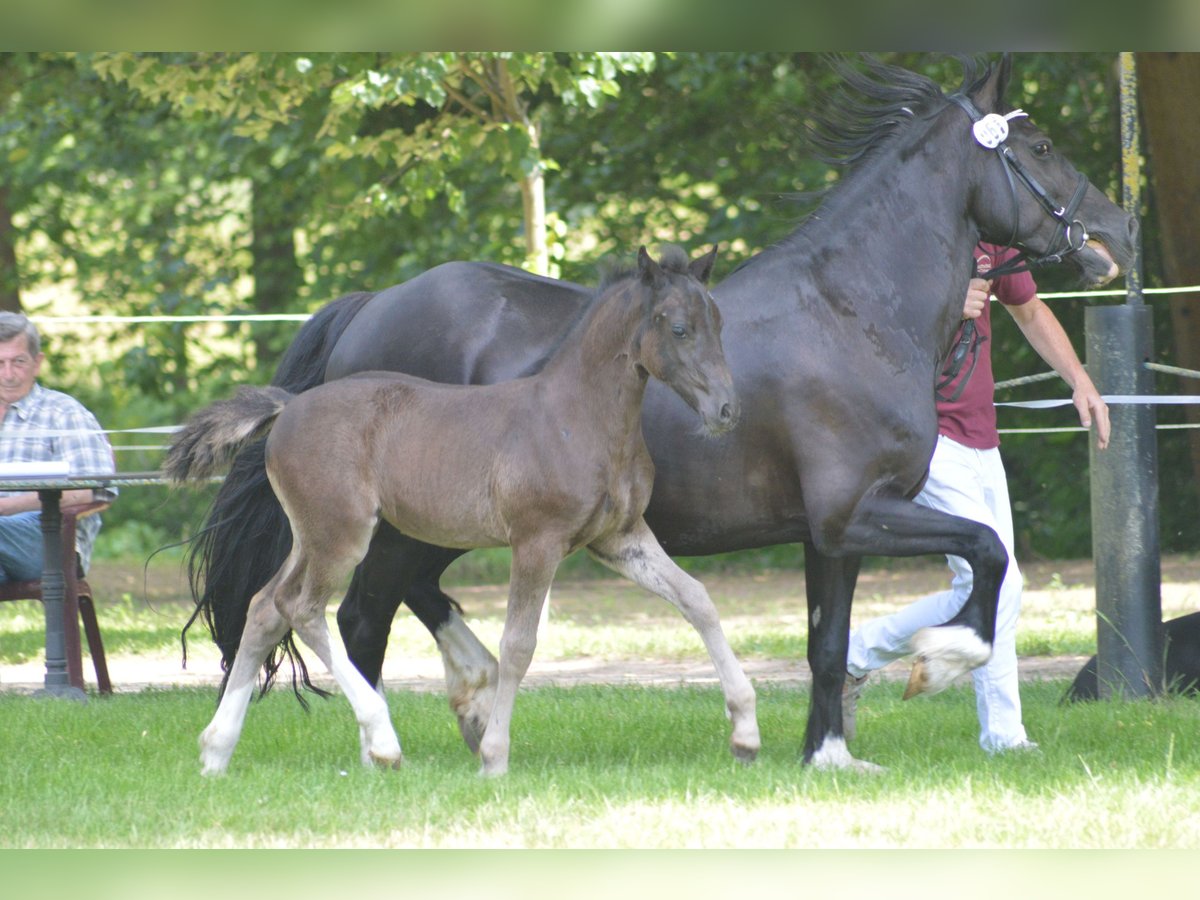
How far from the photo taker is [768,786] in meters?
4.48

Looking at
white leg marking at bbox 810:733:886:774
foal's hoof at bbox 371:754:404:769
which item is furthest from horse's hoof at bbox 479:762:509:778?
white leg marking at bbox 810:733:886:774

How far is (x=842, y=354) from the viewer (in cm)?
486

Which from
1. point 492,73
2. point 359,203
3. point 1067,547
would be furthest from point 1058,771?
point 1067,547

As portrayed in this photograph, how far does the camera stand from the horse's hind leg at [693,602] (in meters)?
4.73

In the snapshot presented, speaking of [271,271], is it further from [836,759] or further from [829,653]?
[836,759]

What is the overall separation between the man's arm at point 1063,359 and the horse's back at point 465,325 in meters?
1.76

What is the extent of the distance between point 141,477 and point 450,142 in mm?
3796

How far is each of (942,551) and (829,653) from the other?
0.56 metres

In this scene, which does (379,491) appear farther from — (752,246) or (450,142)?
(752,246)

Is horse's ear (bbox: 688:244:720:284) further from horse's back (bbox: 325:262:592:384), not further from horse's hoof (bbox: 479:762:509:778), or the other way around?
horse's hoof (bbox: 479:762:509:778)

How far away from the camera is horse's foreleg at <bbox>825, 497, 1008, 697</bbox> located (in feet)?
14.9

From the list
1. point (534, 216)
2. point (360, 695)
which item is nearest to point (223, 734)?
point (360, 695)

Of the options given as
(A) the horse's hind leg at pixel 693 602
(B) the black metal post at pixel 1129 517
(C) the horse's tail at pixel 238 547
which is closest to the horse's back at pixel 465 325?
(C) the horse's tail at pixel 238 547

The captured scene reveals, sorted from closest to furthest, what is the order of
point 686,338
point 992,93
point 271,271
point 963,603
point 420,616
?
point 686,338, point 992,93, point 963,603, point 420,616, point 271,271
